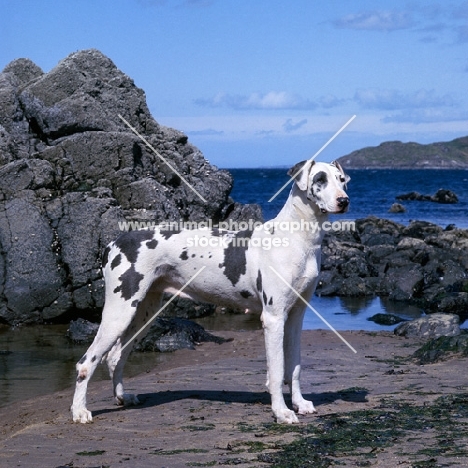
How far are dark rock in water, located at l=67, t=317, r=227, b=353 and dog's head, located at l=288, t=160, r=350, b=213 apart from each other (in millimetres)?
6546

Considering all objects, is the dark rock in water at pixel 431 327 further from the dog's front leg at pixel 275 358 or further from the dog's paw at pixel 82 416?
the dog's paw at pixel 82 416

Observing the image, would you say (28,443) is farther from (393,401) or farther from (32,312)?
(32,312)

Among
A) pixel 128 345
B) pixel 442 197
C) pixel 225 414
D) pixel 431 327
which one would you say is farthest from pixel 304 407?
pixel 442 197

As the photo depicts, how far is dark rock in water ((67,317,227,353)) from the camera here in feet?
50.2

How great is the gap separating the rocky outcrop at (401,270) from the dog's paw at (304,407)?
11.3 m

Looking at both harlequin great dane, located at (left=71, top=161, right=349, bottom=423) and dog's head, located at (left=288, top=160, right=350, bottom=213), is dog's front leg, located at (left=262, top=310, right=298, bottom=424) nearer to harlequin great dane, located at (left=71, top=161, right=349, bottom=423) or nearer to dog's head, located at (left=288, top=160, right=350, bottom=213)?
harlequin great dane, located at (left=71, top=161, right=349, bottom=423)

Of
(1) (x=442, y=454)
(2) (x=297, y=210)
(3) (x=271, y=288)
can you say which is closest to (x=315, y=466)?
(1) (x=442, y=454)

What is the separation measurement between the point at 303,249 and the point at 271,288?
1.78 ft

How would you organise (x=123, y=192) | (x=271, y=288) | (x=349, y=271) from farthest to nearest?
1. (x=349, y=271)
2. (x=123, y=192)
3. (x=271, y=288)

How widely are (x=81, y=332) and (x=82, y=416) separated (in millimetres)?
7286

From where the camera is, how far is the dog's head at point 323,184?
29.3 ft

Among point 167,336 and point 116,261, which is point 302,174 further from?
point 167,336

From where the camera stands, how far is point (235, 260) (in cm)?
959

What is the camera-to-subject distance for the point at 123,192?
2006 centimetres
